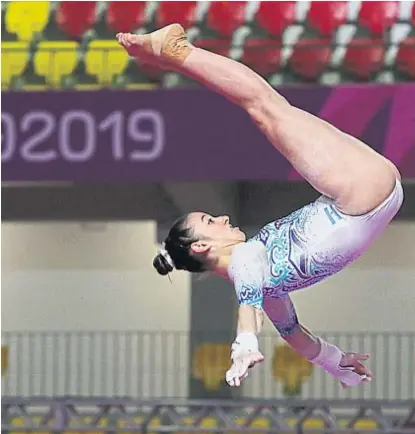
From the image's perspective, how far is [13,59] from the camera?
6332mm

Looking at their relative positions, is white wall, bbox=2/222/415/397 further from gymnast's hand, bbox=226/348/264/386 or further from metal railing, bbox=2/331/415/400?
gymnast's hand, bbox=226/348/264/386

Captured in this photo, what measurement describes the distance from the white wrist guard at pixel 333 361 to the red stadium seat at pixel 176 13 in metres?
3.74

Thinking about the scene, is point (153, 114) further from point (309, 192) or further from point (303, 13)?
point (303, 13)

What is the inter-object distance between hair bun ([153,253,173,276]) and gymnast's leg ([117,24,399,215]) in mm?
364

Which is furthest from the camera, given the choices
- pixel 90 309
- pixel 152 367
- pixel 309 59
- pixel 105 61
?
pixel 90 309

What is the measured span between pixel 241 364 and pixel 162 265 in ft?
1.38

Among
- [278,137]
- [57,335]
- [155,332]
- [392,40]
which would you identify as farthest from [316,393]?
[278,137]

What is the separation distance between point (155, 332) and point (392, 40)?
2067mm

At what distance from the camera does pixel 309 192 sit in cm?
563

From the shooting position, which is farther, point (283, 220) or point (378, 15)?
point (378, 15)

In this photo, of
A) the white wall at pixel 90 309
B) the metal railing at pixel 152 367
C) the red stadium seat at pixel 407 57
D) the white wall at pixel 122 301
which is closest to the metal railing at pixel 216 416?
the metal railing at pixel 152 367

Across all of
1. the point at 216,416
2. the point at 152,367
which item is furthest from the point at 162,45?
the point at 152,367

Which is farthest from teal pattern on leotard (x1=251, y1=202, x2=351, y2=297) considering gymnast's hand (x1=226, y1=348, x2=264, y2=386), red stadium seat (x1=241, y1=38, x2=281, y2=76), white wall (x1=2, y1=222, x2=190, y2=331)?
white wall (x1=2, y1=222, x2=190, y2=331)

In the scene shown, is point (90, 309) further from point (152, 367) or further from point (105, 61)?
point (105, 61)
